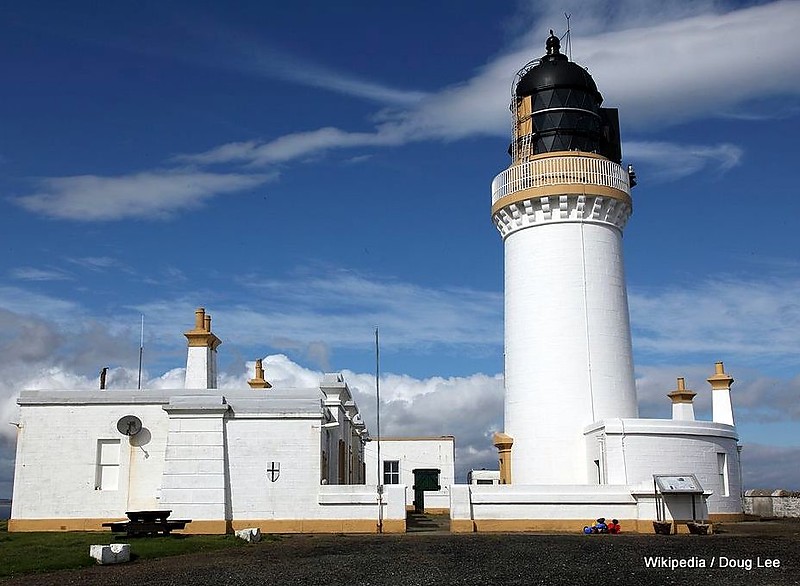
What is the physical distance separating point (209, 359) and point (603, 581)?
18547mm

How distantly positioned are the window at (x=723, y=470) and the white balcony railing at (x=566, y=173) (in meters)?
9.46

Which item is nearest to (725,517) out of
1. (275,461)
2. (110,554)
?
(275,461)

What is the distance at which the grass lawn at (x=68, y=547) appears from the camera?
1551cm

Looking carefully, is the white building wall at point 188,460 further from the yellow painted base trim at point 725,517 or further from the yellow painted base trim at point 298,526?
the yellow painted base trim at point 725,517

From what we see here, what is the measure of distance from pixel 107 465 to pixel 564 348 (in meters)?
14.9

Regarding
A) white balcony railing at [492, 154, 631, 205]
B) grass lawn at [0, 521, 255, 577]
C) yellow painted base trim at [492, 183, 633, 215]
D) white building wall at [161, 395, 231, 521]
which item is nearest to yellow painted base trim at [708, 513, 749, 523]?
yellow painted base trim at [492, 183, 633, 215]

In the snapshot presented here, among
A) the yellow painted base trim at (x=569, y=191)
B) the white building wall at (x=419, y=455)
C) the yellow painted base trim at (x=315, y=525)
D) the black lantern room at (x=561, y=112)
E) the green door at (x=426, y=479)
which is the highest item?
the black lantern room at (x=561, y=112)

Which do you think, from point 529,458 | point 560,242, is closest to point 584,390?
point 529,458

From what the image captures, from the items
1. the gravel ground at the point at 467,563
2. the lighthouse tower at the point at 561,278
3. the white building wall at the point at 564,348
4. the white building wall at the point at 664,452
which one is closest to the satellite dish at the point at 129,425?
the gravel ground at the point at 467,563

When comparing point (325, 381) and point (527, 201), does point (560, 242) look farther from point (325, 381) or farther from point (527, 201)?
point (325, 381)

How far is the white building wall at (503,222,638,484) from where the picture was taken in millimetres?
28375

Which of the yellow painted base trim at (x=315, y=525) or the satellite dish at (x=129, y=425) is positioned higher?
the satellite dish at (x=129, y=425)

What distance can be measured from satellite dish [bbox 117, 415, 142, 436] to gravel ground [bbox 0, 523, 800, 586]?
22.3 ft

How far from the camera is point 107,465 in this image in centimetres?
2569
